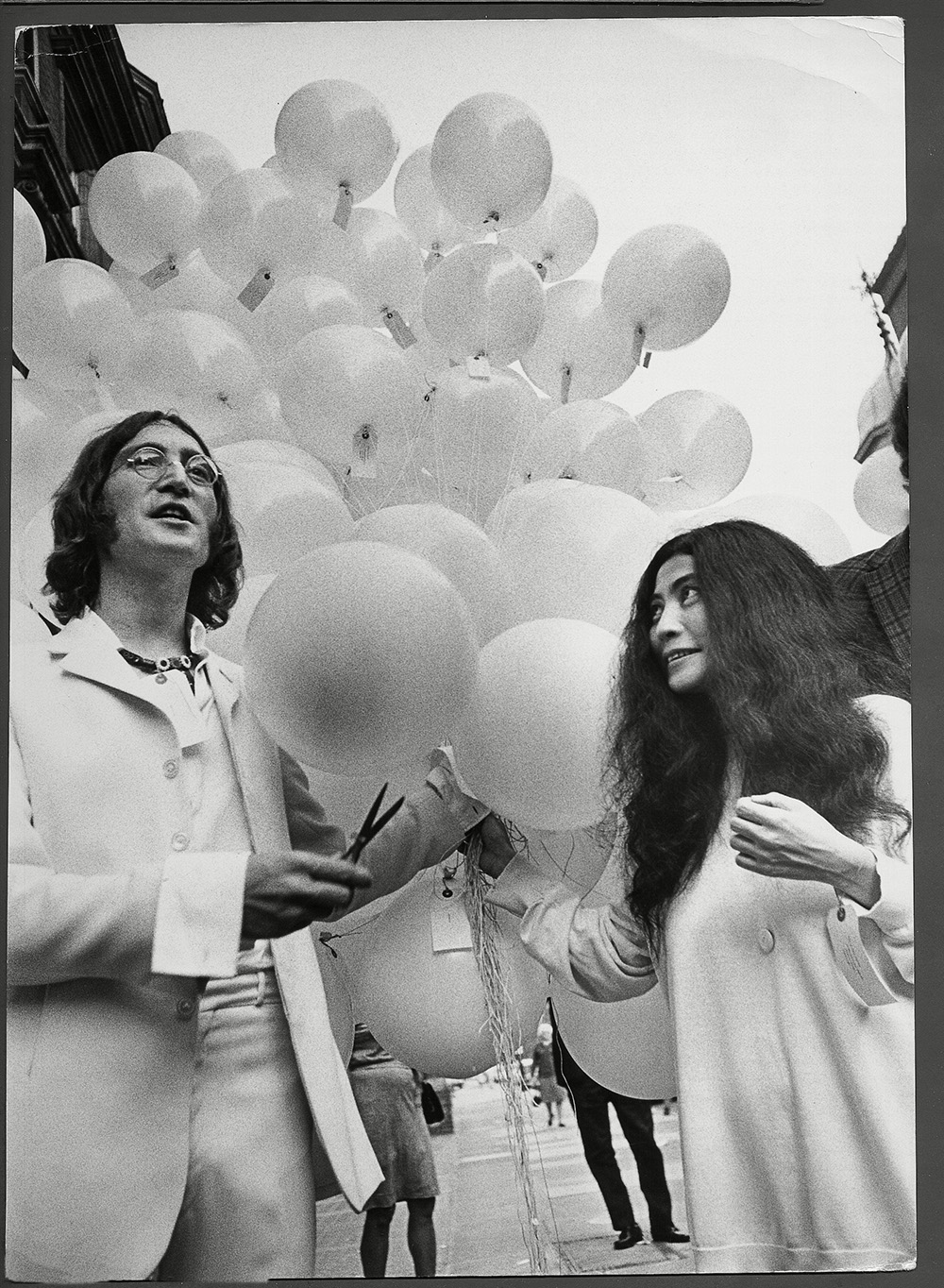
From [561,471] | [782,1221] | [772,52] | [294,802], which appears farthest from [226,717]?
[772,52]

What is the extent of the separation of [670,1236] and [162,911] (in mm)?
828

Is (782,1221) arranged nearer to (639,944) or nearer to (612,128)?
(639,944)

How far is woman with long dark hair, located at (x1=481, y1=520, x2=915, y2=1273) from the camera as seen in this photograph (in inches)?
73.8

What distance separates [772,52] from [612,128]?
269 mm

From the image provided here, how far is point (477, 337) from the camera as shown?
6.34 ft

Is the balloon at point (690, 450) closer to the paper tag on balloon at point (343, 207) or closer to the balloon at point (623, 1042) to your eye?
the paper tag on balloon at point (343, 207)

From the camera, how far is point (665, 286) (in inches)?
77.1

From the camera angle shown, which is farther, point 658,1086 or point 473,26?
point 473,26

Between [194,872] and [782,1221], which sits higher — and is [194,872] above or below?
above

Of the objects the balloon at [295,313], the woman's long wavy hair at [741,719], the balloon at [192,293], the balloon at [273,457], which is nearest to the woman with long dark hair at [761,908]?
the woman's long wavy hair at [741,719]

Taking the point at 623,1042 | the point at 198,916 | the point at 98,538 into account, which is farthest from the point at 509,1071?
the point at 98,538

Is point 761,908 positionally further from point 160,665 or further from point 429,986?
point 160,665

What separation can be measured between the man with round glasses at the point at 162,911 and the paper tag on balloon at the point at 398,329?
32 centimetres

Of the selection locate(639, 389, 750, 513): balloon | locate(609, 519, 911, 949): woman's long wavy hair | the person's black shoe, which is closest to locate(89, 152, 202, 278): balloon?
locate(639, 389, 750, 513): balloon
